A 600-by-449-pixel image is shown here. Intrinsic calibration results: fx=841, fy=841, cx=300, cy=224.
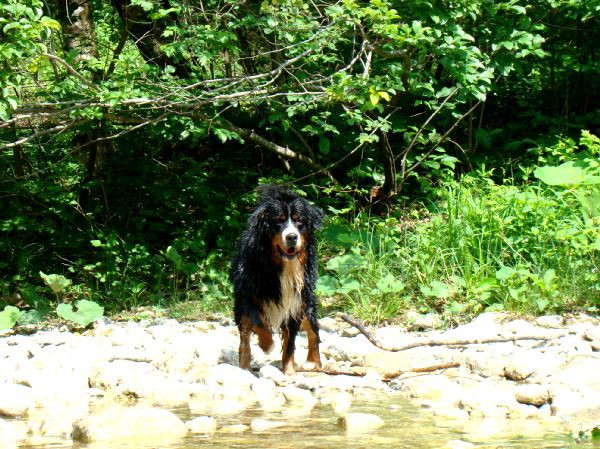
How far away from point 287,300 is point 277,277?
0.18m

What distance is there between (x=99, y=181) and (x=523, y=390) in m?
6.88

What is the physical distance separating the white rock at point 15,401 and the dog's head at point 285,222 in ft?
6.14

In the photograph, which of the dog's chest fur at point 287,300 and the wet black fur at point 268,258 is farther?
the dog's chest fur at point 287,300

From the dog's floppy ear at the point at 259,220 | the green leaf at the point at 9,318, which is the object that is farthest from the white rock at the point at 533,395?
the green leaf at the point at 9,318

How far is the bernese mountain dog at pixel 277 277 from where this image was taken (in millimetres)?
5789

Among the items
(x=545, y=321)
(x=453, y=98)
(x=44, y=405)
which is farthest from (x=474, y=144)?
(x=44, y=405)

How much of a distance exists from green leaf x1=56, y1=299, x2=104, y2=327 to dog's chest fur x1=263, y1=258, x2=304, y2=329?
2361 millimetres

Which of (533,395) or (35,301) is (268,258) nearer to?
(533,395)

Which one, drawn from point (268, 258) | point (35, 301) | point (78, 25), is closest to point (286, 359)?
point (268, 258)

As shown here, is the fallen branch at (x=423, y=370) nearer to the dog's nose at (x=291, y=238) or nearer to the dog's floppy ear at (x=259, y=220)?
the dog's nose at (x=291, y=238)

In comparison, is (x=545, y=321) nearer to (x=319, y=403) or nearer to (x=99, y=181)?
(x=319, y=403)

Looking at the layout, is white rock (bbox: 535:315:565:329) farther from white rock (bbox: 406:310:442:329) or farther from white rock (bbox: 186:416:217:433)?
white rock (bbox: 186:416:217:433)

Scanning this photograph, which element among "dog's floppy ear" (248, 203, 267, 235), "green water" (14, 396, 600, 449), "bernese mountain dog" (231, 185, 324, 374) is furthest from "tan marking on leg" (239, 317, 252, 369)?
"green water" (14, 396, 600, 449)

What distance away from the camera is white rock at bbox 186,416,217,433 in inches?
168
